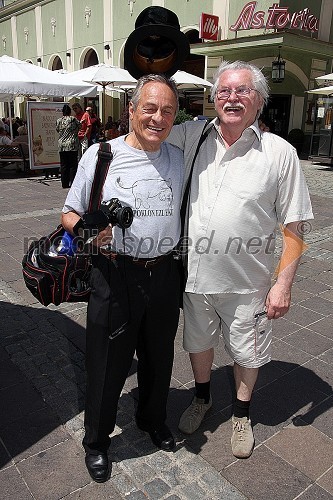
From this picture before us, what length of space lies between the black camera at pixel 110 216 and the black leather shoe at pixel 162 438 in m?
1.24

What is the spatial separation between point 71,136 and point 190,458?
8.13 metres

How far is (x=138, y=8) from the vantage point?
2011 cm

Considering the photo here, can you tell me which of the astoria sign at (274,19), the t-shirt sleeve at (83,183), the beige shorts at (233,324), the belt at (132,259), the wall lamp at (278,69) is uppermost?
the astoria sign at (274,19)

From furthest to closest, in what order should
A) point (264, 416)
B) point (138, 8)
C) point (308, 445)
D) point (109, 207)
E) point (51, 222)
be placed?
point (138, 8) → point (51, 222) → point (264, 416) → point (308, 445) → point (109, 207)

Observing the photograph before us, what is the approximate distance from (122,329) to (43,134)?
9.62 metres

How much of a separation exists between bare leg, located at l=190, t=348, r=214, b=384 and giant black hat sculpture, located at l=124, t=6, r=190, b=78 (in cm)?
147

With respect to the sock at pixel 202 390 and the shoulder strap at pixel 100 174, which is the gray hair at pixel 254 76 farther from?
the sock at pixel 202 390

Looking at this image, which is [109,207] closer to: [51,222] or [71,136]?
[51,222]

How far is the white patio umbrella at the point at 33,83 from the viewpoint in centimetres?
913

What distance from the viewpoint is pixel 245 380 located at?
7.63ft

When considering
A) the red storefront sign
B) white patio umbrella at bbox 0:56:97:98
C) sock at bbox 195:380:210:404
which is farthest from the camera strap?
the red storefront sign

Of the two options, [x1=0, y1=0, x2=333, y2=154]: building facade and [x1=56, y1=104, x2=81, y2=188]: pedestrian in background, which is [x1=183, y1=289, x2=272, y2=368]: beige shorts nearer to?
[x1=56, y1=104, x2=81, y2=188]: pedestrian in background

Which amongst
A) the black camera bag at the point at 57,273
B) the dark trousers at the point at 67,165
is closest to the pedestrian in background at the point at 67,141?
the dark trousers at the point at 67,165

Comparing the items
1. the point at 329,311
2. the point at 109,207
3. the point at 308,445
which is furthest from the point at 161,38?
the point at 329,311
